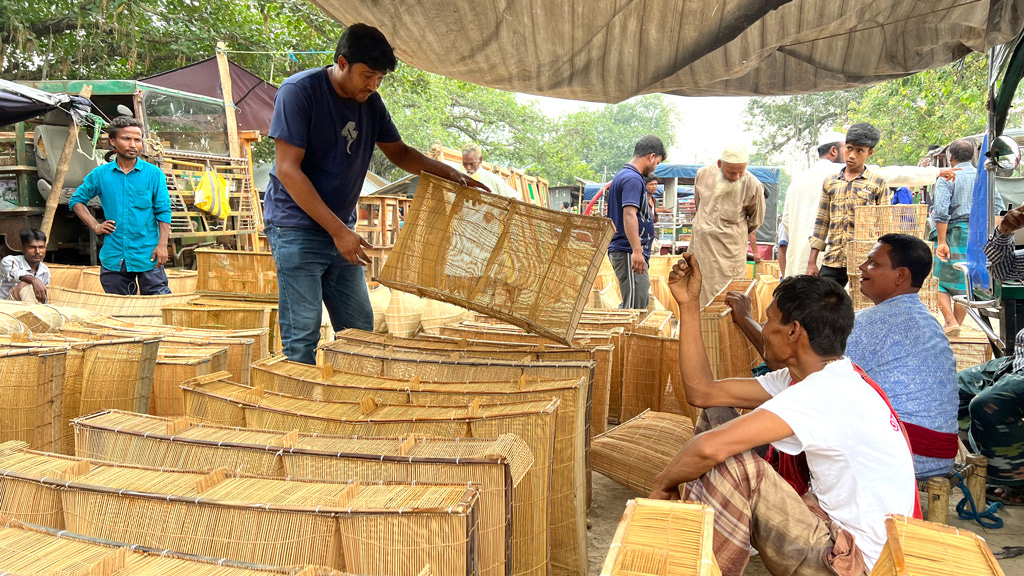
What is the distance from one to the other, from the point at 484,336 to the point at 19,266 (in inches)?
157

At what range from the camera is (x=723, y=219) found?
5766 millimetres

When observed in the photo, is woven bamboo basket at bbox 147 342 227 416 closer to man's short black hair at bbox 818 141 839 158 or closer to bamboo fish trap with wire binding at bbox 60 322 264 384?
bamboo fish trap with wire binding at bbox 60 322 264 384

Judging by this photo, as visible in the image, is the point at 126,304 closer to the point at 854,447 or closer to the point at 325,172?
the point at 325,172

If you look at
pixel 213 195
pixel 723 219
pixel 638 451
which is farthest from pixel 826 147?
pixel 213 195

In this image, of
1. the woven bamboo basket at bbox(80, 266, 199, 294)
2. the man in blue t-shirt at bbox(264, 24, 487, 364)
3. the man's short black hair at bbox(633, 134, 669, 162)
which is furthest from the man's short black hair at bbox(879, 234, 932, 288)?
the woven bamboo basket at bbox(80, 266, 199, 294)

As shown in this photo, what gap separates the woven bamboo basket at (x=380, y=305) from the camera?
19.3ft

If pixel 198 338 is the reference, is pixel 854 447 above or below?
below

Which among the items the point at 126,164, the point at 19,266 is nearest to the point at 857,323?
the point at 126,164

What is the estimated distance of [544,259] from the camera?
314 centimetres

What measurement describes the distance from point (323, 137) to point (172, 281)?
4.02 meters

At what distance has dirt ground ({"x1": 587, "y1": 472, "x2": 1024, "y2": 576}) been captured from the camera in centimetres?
288

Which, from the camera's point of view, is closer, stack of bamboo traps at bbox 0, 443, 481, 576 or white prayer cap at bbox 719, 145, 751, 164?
stack of bamboo traps at bbox 0, 443, 481, 576

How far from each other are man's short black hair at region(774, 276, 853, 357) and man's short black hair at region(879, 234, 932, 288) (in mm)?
941

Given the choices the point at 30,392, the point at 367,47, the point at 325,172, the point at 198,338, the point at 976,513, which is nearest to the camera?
the point at 30,392
